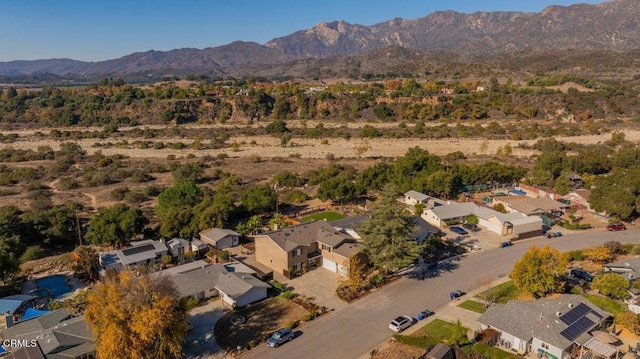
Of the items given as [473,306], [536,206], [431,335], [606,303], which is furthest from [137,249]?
[536,206]

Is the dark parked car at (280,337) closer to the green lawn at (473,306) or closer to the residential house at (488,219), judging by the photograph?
the green lawn at (473,306)

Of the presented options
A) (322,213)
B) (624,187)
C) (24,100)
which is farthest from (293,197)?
(24,100)

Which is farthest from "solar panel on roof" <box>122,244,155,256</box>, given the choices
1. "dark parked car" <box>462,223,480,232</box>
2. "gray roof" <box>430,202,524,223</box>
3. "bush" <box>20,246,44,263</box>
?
"dark parked car" <box>462,223,480,232</box>

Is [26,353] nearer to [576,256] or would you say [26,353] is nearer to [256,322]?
[256,322]

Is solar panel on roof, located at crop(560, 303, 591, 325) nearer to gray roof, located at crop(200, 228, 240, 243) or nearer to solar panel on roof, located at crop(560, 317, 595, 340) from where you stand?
solar panel on roof, located at crop(560, 317, 595, 340)

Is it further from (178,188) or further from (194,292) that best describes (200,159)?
(194,292)
